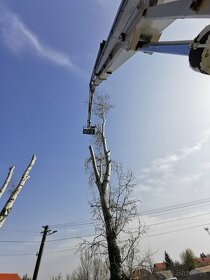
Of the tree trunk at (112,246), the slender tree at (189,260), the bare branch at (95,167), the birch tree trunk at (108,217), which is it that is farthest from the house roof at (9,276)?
the slender tree at (189,260)

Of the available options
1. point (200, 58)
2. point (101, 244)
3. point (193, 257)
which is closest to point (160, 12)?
point (200, 58)

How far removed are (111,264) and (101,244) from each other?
1937 mm

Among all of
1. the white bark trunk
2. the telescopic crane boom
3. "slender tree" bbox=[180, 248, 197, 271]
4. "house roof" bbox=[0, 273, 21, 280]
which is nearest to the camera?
the telescopic crane boom

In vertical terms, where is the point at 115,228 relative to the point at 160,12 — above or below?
above

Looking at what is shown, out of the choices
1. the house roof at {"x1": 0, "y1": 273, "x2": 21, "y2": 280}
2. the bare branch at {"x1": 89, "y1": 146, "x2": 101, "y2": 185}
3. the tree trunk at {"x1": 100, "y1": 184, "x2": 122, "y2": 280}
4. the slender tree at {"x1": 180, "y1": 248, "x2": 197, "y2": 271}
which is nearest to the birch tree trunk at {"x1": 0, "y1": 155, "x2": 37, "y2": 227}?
the bare branch at {"x1": 89, "y1": 146, "x2": 101, "y2": 185}

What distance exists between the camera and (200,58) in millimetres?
2117

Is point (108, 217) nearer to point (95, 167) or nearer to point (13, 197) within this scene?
point (95, 167)

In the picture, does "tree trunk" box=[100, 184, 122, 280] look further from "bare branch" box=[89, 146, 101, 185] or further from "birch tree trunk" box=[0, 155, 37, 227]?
"birch tree trunk" box=[0, 155, 37, 227]

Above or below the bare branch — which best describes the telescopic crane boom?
below

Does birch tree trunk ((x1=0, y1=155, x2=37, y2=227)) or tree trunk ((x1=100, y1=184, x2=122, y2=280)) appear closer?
tree trunk ((x1=100, y1=184, x2=122, y2=280))

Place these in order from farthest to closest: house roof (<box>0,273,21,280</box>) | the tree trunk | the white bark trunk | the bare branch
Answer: house roof (<box>0,273,21,280</box>) → the white bark trunk → the bare branch → the tree trunk

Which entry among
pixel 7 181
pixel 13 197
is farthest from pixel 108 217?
pixel 7 181

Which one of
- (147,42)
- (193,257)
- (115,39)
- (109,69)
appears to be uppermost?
(193,257)

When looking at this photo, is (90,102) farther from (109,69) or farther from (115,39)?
(115,39)
